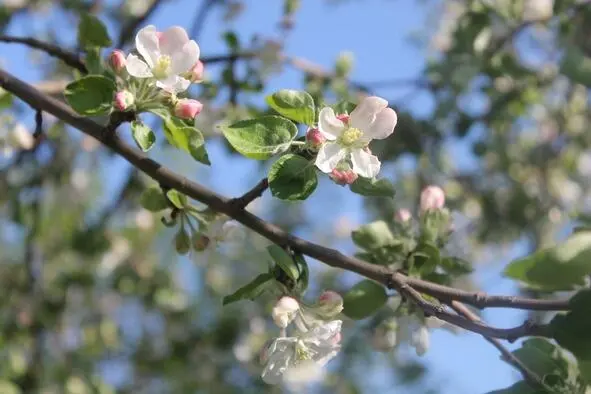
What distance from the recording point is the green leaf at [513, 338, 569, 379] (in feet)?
3.40

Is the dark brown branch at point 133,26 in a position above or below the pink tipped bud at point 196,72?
below

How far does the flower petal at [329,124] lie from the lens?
0.92 m

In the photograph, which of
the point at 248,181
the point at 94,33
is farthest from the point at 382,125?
the point at 248,181

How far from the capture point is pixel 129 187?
2227 mm

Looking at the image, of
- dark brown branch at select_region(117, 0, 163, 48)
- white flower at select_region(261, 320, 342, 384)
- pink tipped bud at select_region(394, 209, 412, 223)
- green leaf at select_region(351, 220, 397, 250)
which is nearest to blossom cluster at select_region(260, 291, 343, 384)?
white flower at select_region(261, 320, 342, 384)

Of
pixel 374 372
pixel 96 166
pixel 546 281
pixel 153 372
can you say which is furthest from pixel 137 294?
pixel 546 281

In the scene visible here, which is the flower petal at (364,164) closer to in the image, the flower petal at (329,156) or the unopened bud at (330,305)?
the flower petal at (329,156)

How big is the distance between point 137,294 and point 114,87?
5.92 ft

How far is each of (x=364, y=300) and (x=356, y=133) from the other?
23cm

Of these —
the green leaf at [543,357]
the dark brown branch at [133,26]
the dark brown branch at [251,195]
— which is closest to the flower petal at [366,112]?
the dark brown branch at [251,195]

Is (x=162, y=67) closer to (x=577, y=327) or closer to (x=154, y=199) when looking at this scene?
(x=154, y=199)

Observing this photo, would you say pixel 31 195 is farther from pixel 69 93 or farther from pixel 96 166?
pixel 69 93

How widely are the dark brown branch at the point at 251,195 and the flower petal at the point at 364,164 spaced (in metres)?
0.10

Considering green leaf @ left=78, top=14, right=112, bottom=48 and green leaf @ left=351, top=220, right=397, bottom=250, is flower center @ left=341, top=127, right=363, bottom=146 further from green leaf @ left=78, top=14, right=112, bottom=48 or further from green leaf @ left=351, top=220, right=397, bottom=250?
green leaf @ left=78, top=14, right=112, bottom=48
